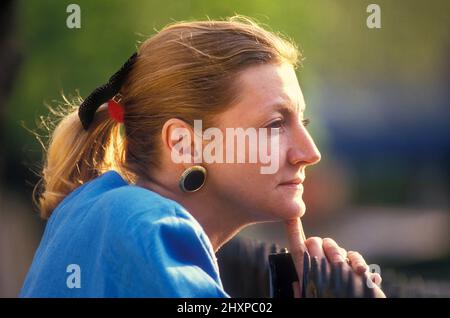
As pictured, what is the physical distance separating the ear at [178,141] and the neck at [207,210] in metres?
0.08

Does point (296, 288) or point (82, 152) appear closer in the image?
point (296, 288)

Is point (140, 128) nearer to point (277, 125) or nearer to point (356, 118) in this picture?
point (277, 125)

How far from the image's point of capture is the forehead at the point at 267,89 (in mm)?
1890

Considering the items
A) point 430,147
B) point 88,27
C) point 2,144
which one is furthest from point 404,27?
point 2,144

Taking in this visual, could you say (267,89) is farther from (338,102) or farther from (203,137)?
(338,102)

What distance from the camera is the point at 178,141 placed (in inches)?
74.9

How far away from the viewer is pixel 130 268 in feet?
4.95

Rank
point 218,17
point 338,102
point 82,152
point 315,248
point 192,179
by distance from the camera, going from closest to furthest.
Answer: point 192,179 → point 315,248 → point 82,152 → point 218,17 → point 338,102

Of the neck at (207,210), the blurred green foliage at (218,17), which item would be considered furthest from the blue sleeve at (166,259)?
the blurred green foliage at (218,17)

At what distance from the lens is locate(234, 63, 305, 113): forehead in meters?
1.89

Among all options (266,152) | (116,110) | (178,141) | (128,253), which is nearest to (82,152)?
(116,110)

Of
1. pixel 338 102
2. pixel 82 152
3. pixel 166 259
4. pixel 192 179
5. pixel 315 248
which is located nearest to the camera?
pixel 166 259

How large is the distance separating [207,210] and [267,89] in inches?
13.3
